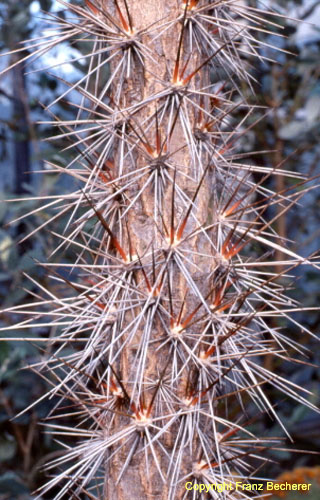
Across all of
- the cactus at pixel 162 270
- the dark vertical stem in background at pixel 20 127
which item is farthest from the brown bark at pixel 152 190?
the dark vertical stem in background at pixel 20 127

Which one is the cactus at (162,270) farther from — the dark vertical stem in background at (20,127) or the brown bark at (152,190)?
the dark vertical stem in background at (20,127)

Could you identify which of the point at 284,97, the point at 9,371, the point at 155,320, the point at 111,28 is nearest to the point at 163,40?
the point at 111,28

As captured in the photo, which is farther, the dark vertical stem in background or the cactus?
the dark vertical stem in background

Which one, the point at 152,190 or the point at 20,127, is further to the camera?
the point at 20,127

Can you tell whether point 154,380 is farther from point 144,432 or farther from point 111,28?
point 111,28

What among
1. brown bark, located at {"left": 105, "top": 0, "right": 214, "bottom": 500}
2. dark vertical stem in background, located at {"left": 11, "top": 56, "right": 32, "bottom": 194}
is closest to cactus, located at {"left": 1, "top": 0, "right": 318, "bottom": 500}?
brown bark, located at {"left": 105, "top": 0, "right": 214, "bottom": 500}

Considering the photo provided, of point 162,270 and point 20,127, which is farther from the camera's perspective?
point 20,127

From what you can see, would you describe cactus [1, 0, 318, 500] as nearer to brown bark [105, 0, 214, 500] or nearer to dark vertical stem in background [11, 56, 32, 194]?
brown bark [105, 0, 214, 500]

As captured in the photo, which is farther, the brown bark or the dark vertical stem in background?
the dark vertical stem in background

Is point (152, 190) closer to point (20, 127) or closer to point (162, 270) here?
point (162, 270)

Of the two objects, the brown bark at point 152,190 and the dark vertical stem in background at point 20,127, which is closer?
the brown bark at point 152,190

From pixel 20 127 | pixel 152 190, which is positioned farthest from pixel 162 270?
pixel 20 127
